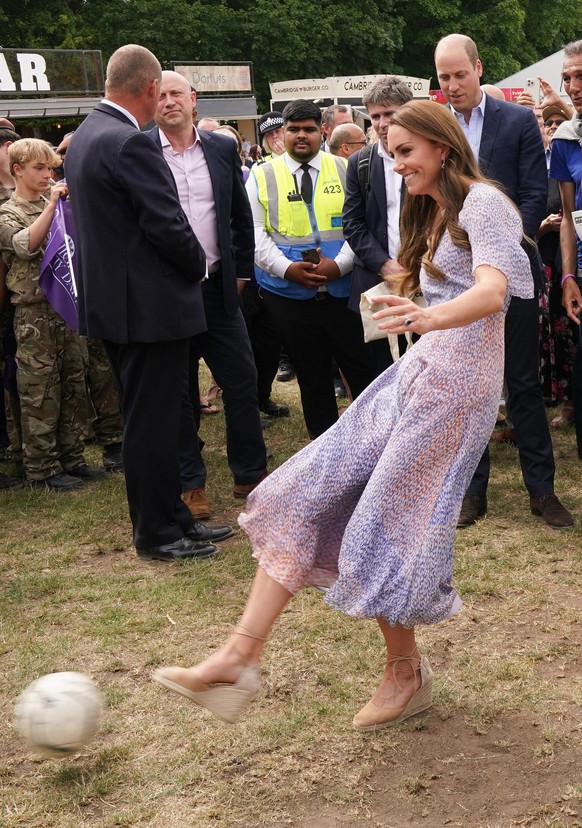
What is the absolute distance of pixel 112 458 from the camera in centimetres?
730

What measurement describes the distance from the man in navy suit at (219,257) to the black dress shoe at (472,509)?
133 centimetres

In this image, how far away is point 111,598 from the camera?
16.0ft

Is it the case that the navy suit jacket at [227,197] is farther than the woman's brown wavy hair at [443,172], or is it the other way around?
the navy suit jacket at [227,197]

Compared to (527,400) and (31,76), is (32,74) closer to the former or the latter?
(31,76)

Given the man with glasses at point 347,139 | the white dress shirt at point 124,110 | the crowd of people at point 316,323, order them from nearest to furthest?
the crowd of people at point 316,323
the white dress shirt at point 124,110
the man with glasses at point 347,139

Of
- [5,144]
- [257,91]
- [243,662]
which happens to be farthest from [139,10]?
[243,662]

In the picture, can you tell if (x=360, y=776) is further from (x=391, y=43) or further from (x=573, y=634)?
(x=391, y=43)

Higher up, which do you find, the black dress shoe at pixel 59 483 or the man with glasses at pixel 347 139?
the man with glasses at pixel 347 139

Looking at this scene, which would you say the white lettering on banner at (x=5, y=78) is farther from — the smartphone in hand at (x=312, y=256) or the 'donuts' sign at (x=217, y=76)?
the smartphone in hand at (x=312, y=256)

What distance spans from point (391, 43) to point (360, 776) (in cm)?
3848

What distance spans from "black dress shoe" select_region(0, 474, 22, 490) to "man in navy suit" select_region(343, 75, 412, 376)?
2.57 meters

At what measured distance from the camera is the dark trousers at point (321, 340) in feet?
21.7

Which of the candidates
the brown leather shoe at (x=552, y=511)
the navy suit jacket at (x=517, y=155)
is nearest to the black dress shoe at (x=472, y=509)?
the brown leather shoe at (x=552, y=511)

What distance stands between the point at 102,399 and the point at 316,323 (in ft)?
5.85
